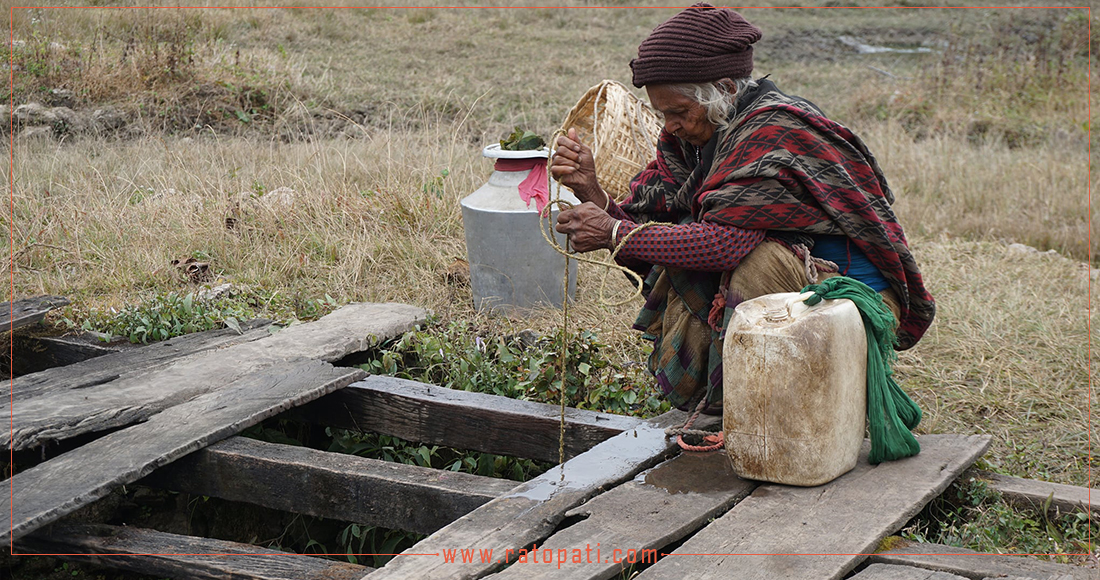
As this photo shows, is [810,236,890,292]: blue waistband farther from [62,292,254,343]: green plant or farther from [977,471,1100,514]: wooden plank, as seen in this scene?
[62,292,254,343]: green plant

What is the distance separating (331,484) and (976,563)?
5.48ft

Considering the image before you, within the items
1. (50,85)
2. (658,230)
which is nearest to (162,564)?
(658,230)

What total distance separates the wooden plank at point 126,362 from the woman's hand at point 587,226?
1600 mm

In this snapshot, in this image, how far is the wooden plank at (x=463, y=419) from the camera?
9.64 ft

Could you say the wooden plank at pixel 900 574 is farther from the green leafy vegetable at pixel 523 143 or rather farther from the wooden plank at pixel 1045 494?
the green leafy vegetable at pixel 523 143

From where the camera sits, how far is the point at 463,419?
3055 mm

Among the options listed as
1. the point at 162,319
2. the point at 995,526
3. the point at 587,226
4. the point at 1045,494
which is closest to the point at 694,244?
the point at 587,226

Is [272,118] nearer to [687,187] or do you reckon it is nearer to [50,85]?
[50,85]

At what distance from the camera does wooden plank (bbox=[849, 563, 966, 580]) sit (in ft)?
6.84

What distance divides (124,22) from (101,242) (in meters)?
4.43

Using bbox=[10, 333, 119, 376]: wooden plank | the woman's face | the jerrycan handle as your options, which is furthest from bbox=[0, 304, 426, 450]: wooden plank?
the jerrycan handle

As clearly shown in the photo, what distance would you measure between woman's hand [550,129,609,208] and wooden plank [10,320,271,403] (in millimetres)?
1540

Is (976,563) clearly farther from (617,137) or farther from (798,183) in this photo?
(617,137)

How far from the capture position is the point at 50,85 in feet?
26.8
